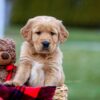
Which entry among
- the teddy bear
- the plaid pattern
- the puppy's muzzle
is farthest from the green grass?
the plaid pattern

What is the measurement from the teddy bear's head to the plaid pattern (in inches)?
17.2

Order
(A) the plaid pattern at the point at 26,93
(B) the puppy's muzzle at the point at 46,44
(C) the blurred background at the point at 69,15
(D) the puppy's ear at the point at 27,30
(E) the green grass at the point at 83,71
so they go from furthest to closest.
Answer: (C) the blurred background at the point at 69,15, (E) the green grass at the point at 83,71, (D) the puppy's ear at the point at 27,30, (B) the puppy's muzzle at the point at 46,44, (A) the plaid pattern at the point at 26,93

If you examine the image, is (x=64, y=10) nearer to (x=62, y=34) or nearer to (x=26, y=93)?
(x=62, y=34)

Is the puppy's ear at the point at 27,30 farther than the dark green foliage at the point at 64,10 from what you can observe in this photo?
No

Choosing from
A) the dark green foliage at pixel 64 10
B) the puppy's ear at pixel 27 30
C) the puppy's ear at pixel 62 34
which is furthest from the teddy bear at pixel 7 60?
the dark green foliage at pixel 64 10

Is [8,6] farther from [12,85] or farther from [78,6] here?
[12,85]

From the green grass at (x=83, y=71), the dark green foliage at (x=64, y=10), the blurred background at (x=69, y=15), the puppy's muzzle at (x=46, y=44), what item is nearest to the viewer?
the puppy's muzzle at (x=46, y=44)

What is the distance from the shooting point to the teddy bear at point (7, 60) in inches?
255

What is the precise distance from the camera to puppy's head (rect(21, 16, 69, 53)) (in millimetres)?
6324

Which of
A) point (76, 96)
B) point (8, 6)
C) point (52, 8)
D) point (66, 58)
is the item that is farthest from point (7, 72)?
point (52, 8)

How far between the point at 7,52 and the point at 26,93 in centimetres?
57

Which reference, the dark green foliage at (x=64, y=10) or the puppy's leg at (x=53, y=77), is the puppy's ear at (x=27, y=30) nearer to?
the puppy's leg at (x=53, y=77)

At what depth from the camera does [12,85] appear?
6.27 m

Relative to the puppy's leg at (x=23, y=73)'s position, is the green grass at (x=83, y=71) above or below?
below
